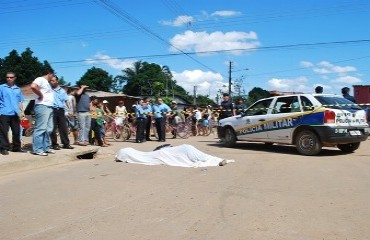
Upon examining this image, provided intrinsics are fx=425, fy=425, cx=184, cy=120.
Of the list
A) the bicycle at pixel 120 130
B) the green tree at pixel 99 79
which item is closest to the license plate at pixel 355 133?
the bicycle at pixel 120 130

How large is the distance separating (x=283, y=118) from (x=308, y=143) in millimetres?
1044

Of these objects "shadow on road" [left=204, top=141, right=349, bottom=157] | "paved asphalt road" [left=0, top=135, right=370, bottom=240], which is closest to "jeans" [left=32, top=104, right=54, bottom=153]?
"paved asphalt road" [left=0, top=135, right=370, bottom=240]

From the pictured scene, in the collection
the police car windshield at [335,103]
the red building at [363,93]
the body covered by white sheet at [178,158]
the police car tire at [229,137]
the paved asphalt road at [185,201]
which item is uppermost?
the red building at [363,93]

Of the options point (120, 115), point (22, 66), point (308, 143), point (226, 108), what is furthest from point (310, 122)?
point (22, 66)

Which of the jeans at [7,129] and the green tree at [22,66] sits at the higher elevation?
the green tree at [22,66]

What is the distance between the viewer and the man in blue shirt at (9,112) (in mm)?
8906

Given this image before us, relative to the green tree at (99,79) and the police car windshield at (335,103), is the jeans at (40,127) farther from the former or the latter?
the green tree at (99,79)

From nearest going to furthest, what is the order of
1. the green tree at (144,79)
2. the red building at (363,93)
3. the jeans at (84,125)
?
the jeans at (84,125)
the red building at (363,93)
the green tree at (144,79)

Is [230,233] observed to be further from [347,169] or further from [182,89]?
[182,89]

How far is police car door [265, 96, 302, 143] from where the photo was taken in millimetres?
11417

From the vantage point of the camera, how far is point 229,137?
13805 mm

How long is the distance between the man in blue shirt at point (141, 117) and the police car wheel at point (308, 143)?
6.95m

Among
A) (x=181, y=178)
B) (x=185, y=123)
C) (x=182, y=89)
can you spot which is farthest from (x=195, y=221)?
(x=182, y=89)

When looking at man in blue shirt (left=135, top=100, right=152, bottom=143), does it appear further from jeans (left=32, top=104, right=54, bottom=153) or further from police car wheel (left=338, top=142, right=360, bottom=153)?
police car wheel (left=338, top=142, right=360, bottom=153)
